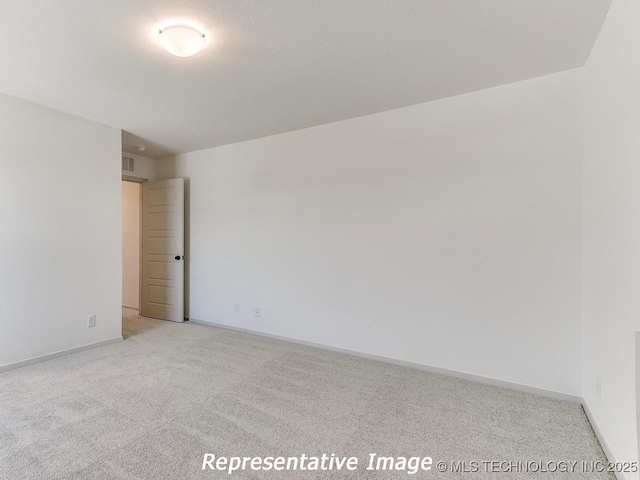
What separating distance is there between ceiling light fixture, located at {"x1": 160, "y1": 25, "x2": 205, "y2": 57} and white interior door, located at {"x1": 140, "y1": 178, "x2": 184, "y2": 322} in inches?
115

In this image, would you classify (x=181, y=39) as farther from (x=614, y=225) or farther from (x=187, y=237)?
(x=187, y=237)

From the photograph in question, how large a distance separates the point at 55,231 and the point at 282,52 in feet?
9.94

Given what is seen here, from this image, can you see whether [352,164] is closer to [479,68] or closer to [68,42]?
[479,68]

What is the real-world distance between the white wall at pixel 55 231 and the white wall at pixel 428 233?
1434 mm

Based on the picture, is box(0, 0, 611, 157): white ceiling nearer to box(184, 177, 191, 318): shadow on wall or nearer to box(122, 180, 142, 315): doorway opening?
box(184, 177, 191, 318): shadow on wall

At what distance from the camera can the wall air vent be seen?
15.1 ft

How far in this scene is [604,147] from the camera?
1.89 meters

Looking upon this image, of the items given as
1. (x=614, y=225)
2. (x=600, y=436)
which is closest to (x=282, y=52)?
(x=614, y=225)

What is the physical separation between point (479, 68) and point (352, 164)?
1450mm

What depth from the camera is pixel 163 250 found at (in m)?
4.82

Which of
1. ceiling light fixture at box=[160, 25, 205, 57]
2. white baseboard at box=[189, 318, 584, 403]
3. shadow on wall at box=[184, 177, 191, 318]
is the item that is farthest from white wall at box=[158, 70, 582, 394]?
ceiling light fixture at box=[160, 25, 205, 57]

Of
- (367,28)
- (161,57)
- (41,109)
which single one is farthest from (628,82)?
(41,109)

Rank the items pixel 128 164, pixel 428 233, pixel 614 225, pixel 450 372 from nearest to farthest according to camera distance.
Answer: pixel 614 225 < pixel 450 372 < pixel 428 233 < pixel 128 164

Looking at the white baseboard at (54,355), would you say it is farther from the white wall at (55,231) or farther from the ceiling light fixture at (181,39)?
the ceiling light fixture at (181,39)
